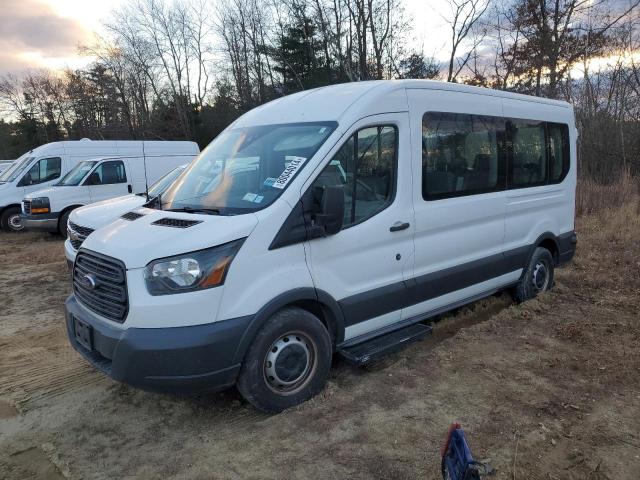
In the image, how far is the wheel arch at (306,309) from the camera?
10.5 ft

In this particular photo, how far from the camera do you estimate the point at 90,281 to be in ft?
11.2

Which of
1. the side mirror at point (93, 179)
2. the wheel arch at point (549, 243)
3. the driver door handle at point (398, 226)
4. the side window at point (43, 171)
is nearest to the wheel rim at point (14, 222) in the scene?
the side window at point (43, 171)

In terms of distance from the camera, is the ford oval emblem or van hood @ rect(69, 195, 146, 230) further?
van hood @ rect(69, 195, 146, 230)

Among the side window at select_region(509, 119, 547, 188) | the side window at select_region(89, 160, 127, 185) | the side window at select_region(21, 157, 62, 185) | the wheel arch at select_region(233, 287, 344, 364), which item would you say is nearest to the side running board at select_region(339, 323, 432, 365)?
the wheel arch at select_region(233, 287, 344, 364)

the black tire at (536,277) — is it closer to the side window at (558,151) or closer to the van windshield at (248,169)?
the side window at (558,151)

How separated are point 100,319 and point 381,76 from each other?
22.8 m

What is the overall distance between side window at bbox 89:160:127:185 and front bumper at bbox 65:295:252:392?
9.61 m

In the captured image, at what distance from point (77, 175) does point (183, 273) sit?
10390 mm

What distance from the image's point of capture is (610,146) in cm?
1847

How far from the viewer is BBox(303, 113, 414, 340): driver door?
367cm

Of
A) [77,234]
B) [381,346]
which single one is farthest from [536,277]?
[77,234]

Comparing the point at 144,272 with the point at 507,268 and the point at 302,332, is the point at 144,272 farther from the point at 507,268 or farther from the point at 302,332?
the point at 507,268

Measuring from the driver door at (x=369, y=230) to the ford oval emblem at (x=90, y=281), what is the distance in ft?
4.94

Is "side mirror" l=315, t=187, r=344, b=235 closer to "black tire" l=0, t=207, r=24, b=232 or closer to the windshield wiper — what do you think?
the windshield wiper
